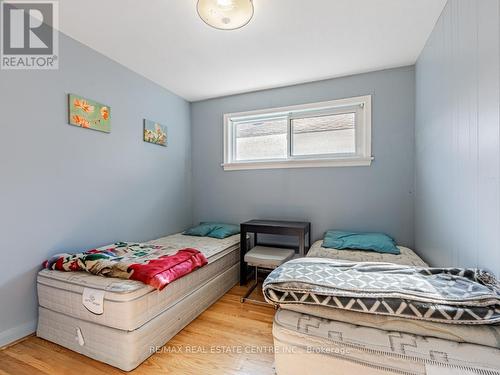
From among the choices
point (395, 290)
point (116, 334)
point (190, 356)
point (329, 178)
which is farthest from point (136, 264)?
point (329, 178)

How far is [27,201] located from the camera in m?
1.65

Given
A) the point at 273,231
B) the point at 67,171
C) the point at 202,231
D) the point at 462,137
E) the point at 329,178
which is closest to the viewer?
the point at 462,137

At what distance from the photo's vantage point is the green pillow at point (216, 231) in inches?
109

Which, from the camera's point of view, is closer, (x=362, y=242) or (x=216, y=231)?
(x=362, y=242)

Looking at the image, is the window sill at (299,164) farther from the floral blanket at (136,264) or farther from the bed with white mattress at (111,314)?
the bed with white mattress at (111,314)

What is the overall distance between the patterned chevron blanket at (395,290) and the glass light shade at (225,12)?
1.68m

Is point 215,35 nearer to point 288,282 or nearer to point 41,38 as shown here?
point 41,38

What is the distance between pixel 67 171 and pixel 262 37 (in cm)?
202

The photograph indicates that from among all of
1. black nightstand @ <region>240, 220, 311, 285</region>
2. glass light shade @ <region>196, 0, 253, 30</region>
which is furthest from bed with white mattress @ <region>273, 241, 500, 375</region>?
glass light shade @ <region>196, 0, 253, 30</region>

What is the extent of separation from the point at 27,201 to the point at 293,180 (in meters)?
2.51

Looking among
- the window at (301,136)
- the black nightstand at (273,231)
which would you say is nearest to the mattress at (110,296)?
the black nightstand at (273,231)

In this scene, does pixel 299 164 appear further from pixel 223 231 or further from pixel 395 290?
pixel 395 290

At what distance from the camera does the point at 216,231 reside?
2812mm

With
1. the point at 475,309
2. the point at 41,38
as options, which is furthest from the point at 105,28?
the point at 475,309
